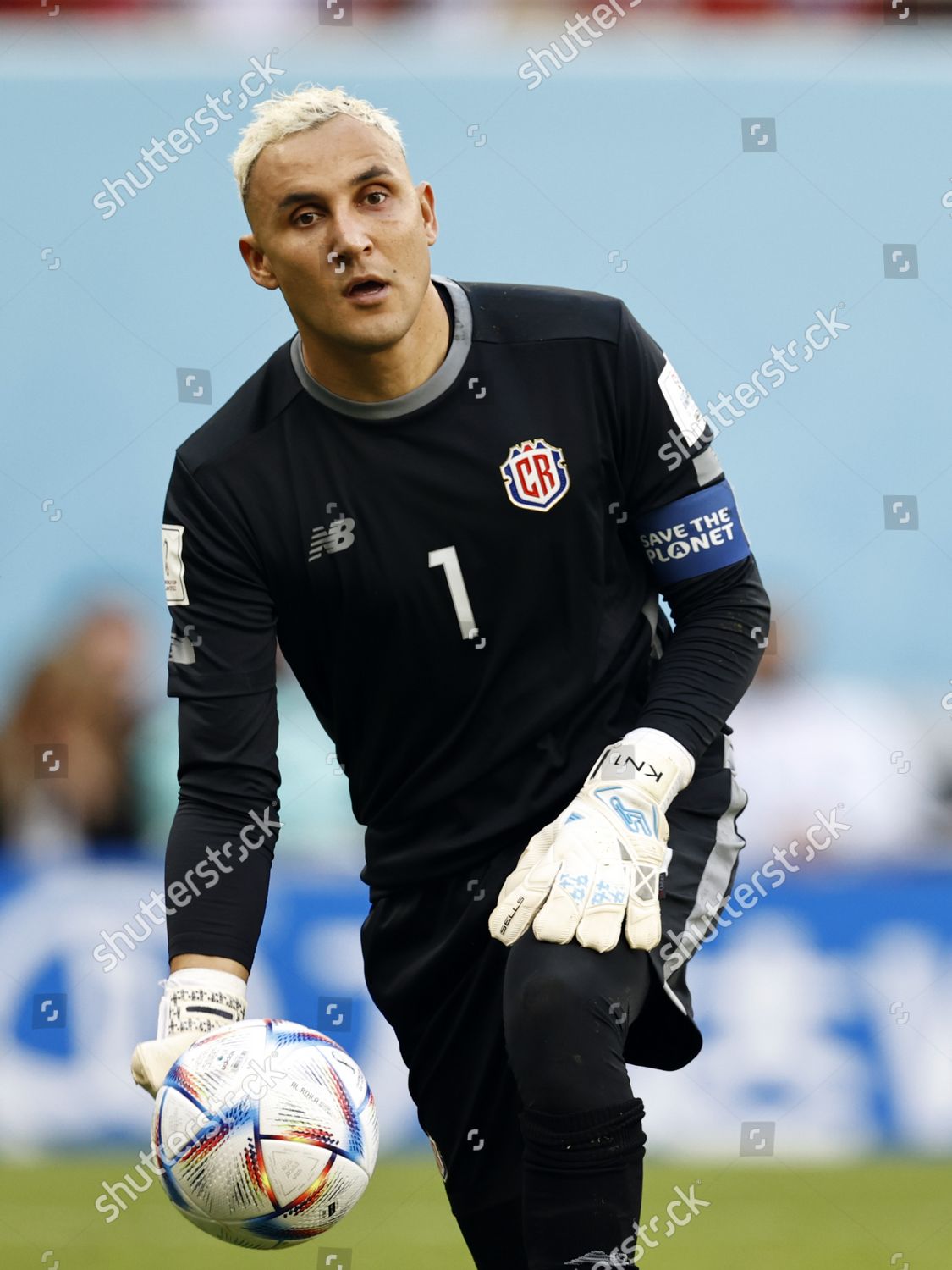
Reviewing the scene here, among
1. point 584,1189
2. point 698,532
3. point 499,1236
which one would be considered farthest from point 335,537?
point 499,1236

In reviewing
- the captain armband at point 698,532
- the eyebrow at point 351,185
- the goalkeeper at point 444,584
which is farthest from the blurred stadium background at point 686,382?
the eyebrow at point 351,185

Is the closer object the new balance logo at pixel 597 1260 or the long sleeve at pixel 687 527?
the new balance logo at pixel 597 1260

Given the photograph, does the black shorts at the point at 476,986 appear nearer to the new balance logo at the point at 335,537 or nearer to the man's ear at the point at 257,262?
the new balance logo at the point at 335,537

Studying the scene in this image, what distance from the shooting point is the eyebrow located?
2576 mm

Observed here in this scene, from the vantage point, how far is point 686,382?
512cm

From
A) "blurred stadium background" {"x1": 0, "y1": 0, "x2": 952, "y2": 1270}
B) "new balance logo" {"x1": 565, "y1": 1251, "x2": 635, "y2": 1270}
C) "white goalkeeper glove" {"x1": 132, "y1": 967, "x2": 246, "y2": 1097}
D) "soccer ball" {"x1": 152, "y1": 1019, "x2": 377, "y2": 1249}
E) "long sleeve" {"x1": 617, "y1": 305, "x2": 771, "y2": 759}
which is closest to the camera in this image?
"new balance logo" {"x1": 565, "y1": 1251, "x2": 635, "y2": 1270}

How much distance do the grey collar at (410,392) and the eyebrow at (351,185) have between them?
0.77 ft

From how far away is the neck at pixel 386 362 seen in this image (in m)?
2.63

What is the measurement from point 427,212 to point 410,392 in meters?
0.32

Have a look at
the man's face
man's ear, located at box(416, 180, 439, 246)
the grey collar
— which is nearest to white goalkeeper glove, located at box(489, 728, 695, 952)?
the grey collar

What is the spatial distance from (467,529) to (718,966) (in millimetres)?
2559

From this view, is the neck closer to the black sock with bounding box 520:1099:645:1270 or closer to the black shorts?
the black shorts

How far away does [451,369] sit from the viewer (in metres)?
2.68

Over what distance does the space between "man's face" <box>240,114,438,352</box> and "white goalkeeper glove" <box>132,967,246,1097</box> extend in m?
0.94
